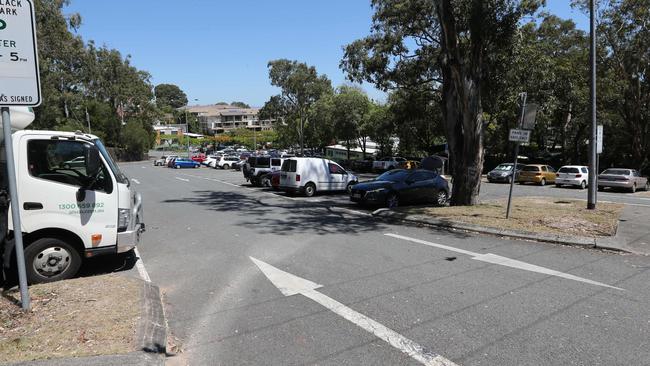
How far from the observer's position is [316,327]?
5086 millimetres

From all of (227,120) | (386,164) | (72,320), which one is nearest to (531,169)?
(386,164)

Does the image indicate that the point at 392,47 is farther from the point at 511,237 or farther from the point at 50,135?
the point at 50,135

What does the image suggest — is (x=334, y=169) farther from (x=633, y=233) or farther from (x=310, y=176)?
(x=633, y=233)

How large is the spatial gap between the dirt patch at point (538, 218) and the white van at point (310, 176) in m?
6.93

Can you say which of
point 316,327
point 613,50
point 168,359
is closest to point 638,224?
point 316,327

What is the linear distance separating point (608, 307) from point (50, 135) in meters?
7.53

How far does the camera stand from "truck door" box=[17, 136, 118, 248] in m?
6.45

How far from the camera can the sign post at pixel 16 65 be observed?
191 inches

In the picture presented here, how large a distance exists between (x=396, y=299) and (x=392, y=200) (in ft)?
33.6

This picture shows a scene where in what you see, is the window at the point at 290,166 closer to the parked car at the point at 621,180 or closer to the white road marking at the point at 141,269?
the white road marking at the point at 141,269

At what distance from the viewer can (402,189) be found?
1627cm

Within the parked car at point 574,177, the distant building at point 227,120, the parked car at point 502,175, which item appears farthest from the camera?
the distant building at point 227,120

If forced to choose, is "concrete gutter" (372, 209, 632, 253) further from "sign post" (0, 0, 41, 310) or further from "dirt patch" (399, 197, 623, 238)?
"sign post" (0, 0, 41, 310)

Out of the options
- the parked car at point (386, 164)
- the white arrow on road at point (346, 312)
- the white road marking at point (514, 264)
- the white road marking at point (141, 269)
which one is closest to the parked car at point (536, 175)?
the parked car at point (386, 164)
